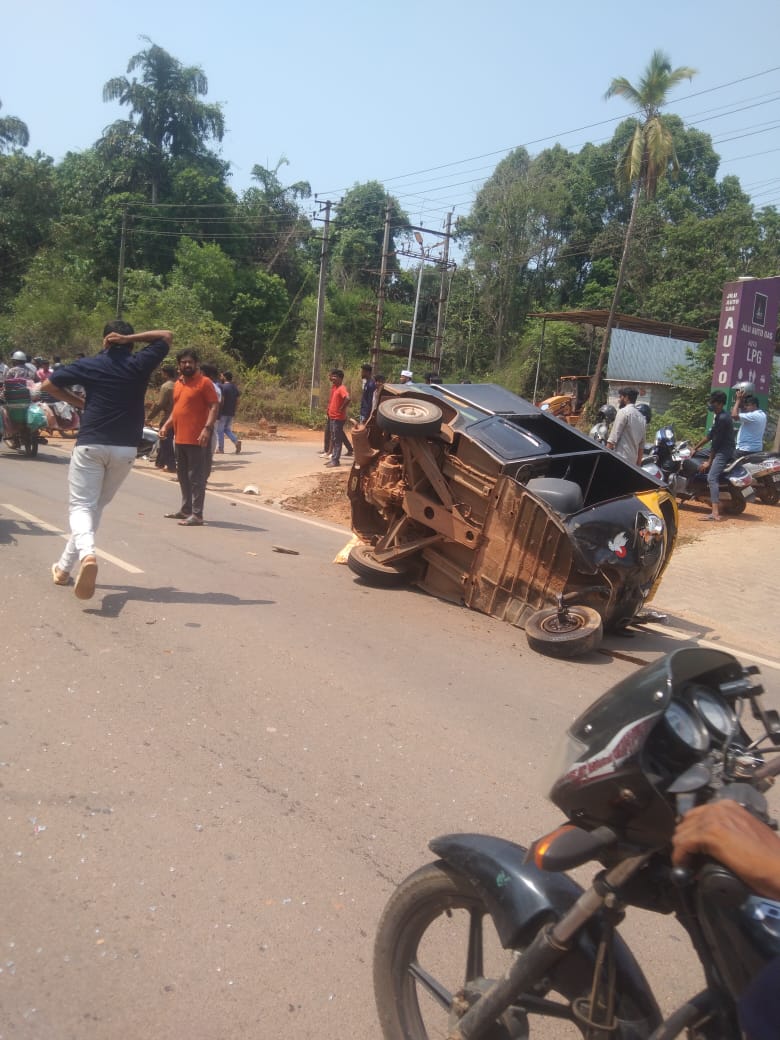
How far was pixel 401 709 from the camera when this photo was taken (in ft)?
15.9

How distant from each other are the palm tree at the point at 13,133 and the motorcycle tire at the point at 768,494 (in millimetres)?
50592

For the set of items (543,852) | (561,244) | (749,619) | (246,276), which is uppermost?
(561,244)

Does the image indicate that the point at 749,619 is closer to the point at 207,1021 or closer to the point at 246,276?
the point at 207,1021

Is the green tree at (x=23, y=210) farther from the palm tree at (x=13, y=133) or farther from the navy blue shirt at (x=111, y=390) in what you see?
the navy blue shirt at (x=111, y=390)

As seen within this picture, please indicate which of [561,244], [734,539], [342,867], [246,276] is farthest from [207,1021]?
[561,244]

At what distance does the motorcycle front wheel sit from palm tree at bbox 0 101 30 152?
57.6 metres

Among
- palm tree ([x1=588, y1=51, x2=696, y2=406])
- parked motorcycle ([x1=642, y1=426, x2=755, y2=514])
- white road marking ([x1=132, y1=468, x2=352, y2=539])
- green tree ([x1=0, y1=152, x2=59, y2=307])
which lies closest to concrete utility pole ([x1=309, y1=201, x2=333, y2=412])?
palm tree ([x1=588, y1=51, x2=696, y2=406])

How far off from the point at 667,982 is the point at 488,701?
245cm

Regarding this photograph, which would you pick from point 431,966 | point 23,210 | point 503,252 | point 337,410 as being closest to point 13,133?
point 23,210

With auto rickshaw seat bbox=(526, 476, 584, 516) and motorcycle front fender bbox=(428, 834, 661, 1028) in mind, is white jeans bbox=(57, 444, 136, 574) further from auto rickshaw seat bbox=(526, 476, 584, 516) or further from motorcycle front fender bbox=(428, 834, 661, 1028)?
motorcycle front fender bbox=(428, 834, 661, 1028)

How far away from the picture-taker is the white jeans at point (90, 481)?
6215 millimetres

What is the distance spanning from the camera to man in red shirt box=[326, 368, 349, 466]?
53.1ft

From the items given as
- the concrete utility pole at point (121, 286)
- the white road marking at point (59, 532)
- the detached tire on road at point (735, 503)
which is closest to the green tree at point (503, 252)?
the concrete utility pole at point (121, 286)

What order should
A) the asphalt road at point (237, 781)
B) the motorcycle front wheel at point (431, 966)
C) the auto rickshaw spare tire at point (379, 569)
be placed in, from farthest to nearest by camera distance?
Result: the auto rickshaw spare tire at point (379, 569) < the asphalt road at point (237, 781) < the motorcycle front wheel at point (431, 966)
